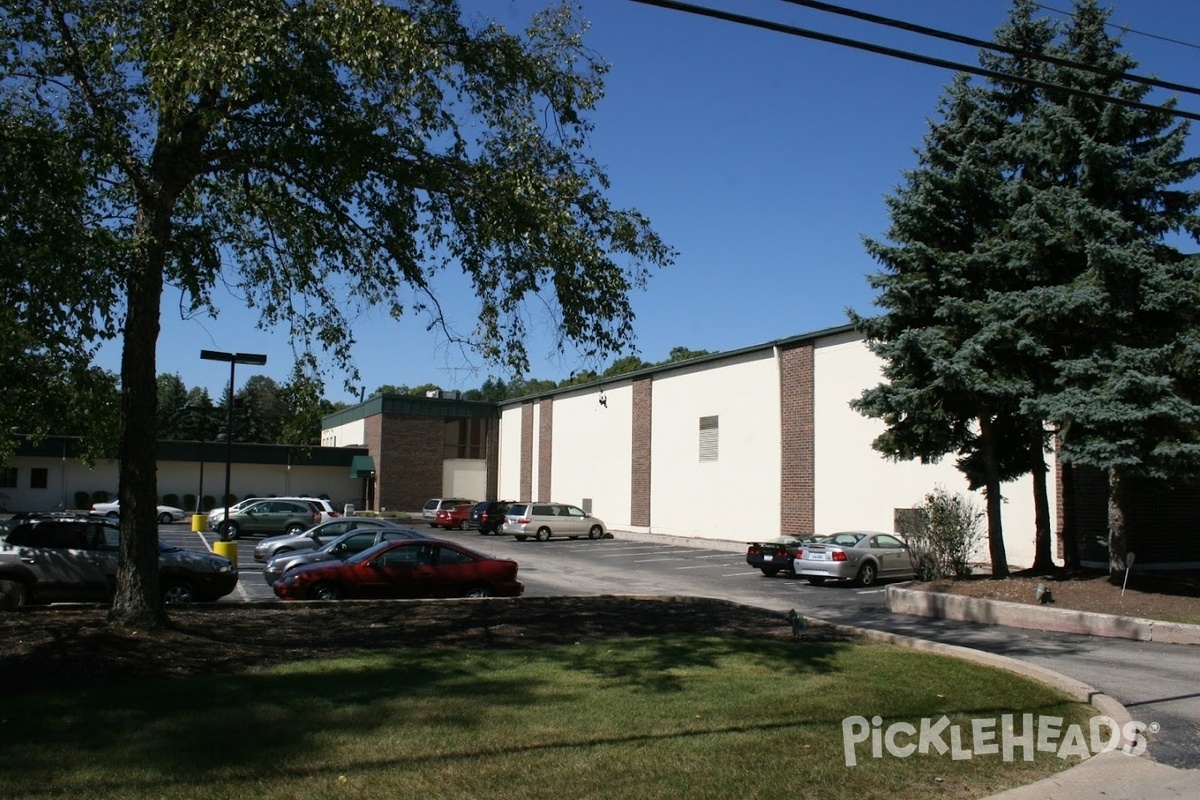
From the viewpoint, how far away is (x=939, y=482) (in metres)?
27.4

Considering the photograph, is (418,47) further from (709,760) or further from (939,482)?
(939,482)

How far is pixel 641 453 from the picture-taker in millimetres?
43938

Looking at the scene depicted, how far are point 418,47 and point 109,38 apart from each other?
12.5 ft

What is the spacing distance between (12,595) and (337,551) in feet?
20.3

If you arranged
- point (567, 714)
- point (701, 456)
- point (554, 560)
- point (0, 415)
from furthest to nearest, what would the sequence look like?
1. point (701, 456)
2. point (554, 560)
3. point (0, 415)
4. point (567, 714)

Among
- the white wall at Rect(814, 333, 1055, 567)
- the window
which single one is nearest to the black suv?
the window

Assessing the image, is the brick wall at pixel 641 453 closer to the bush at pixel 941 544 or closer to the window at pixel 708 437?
the window at pixel 708 437

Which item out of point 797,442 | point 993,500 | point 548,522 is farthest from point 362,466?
point 993,500

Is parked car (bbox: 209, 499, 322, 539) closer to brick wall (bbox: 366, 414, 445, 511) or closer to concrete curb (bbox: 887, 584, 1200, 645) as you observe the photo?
brick wall (bbox: 366, 414, 445, 511)

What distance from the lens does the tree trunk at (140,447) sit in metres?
11.4

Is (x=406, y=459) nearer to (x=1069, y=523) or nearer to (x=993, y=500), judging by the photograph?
(x=993, y=500)

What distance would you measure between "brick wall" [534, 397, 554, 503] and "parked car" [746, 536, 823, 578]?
2786 centimetres

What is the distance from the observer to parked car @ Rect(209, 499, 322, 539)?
3969cm

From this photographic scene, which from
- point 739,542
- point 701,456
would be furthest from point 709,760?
point 701,456
